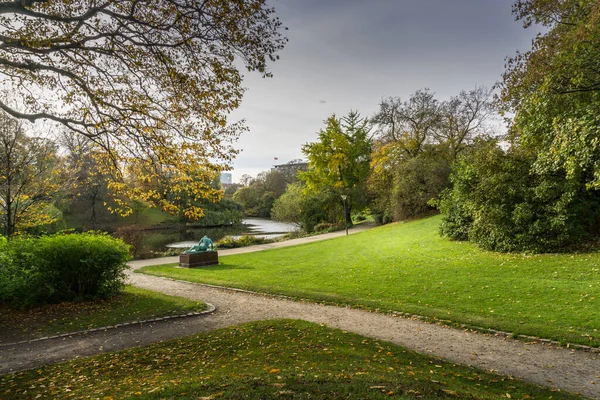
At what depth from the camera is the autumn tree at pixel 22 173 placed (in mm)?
12719

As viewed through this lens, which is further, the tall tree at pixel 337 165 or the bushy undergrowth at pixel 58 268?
the tall tree at pixel 337 165

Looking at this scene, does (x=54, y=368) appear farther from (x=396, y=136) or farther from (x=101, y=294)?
(x=396, y=136)

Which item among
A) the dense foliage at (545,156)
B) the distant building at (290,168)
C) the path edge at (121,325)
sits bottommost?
the path edge at (121,325)

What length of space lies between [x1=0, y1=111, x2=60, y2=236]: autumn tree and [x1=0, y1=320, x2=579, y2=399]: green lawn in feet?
32.5

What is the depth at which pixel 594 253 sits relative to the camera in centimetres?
1080

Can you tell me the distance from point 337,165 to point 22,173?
80.7 ft

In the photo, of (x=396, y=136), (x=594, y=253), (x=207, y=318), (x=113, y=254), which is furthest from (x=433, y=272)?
(x=396, y=136)

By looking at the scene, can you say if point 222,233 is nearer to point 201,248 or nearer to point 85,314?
point 201,248

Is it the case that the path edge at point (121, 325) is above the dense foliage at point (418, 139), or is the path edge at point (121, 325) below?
below

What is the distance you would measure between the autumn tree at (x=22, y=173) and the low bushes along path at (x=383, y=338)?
8.25m

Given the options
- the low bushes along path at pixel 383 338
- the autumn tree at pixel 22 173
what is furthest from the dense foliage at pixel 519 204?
the autumn tree at pixel 22 173

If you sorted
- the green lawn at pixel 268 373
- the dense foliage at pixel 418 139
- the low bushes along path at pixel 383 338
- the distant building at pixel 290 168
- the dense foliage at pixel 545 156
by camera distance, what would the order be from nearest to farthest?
the green lawn at pixel 268 373 → the low bushes along path at pixel 383 338 → the dense foliage at pixel 545 156 → the dense foliage at pixel 418 139 → the distant building at pixel 290 168

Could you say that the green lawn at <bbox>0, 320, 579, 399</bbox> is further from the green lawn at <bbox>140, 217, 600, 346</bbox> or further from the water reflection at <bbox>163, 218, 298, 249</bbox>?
the water reflection at <bbox>163, 218, 298, 249</bbox>

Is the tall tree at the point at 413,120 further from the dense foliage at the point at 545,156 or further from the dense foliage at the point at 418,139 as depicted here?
the dense foliage at the point at 545,156
